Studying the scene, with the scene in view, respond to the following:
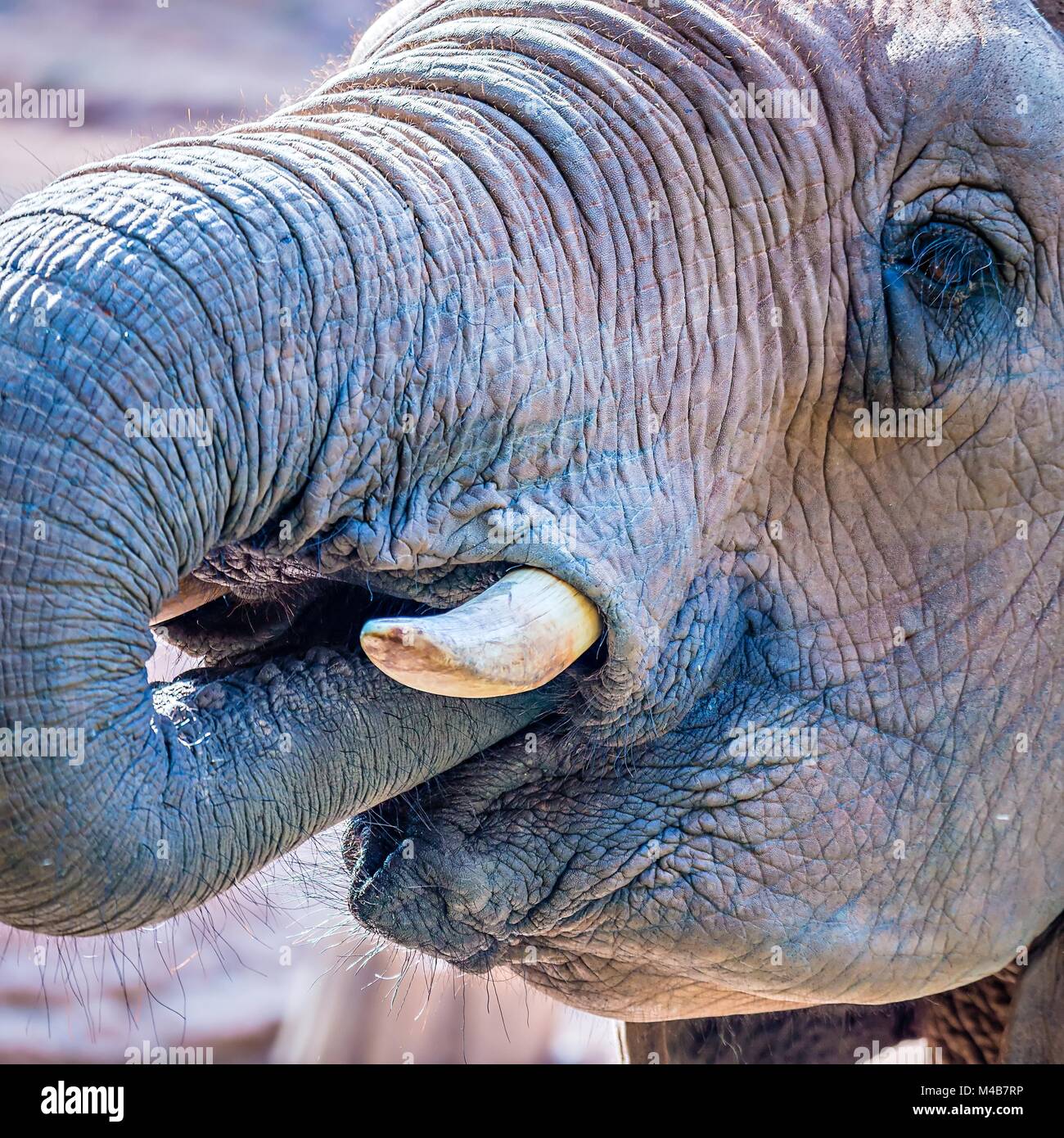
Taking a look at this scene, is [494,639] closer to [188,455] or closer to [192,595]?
[188,455]

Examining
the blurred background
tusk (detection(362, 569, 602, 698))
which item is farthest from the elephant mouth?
the blurred background

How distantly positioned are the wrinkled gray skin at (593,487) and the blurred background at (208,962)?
3381 mm

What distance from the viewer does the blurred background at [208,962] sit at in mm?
8531

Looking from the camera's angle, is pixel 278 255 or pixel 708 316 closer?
pixel 278 255

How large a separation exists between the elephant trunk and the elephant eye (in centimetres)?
93

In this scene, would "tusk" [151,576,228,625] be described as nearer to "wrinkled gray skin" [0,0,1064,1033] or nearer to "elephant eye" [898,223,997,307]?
"wrinkled gray skin" [0,0,1064,1033]

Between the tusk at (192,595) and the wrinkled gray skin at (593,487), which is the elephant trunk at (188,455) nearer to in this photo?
the wrinkled gray skin at (593,487)

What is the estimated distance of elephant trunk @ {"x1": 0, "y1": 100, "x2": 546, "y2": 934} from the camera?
2242 millimetres

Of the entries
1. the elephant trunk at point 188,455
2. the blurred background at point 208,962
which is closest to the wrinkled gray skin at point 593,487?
the elephant trunk at point 188,455

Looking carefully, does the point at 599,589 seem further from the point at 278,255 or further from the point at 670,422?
the point at 278,255

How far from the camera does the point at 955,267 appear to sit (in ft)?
10.1
